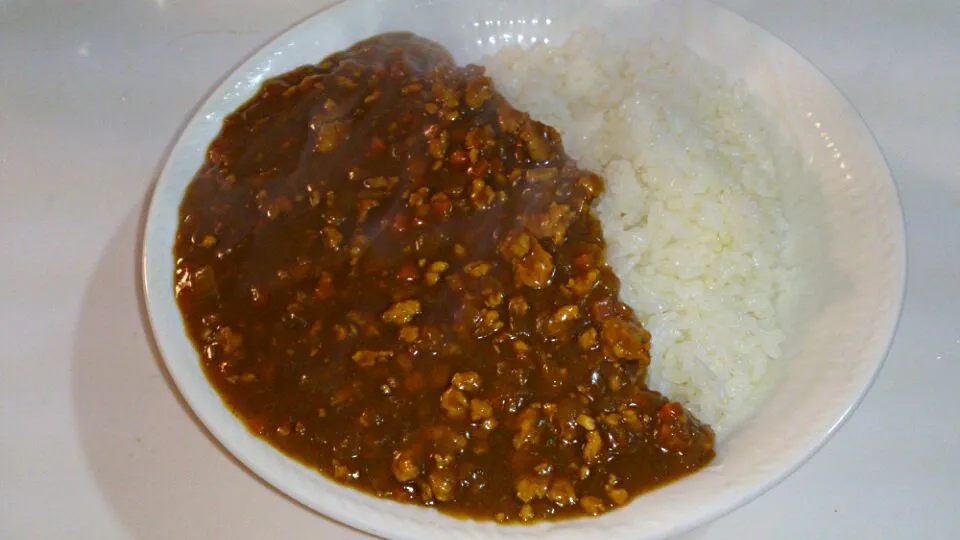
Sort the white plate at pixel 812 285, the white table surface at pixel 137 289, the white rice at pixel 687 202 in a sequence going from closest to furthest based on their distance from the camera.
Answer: the white plate at pixel 812 285 → the white table surface at pixel 137 289 → the white rice at pixel 687 202

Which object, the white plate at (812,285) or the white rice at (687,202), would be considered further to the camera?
the white rice at (687,202)

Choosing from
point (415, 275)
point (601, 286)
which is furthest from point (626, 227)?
point (415, 275)

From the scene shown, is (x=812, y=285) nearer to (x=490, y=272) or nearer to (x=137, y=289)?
(x=490, y=272)

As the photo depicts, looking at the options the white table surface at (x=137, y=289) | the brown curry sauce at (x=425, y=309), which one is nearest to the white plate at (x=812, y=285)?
the brown curry sauce at (x=425, y=309)

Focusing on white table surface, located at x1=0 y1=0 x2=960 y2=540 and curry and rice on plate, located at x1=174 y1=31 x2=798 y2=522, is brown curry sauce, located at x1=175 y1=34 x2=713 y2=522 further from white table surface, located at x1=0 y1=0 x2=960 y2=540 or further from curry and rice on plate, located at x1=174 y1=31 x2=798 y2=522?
white table surface, located at x1=0 y1=0 x2=960 y2=540

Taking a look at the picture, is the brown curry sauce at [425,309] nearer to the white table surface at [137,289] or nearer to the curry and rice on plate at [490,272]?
the curry and rice on plate at [490,272]

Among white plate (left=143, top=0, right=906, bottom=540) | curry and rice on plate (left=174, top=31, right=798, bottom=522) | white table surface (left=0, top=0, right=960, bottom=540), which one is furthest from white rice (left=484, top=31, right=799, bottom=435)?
white table surface (left=0, top=0, right=960, bottom=540)

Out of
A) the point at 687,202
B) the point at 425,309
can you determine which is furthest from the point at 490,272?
the point at 687,202
